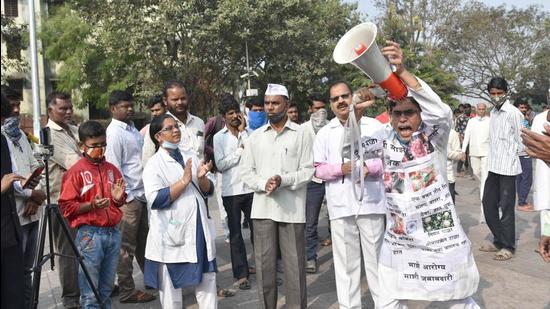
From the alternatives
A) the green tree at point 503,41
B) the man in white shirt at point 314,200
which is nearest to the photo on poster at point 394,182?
the man in white shirt at point 314,200

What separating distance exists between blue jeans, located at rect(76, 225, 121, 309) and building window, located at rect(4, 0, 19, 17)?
118 feet

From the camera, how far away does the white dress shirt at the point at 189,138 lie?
198 inches

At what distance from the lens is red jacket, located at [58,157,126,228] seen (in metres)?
4.02

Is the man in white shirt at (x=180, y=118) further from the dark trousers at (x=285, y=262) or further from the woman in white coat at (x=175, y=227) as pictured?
the dark trousers at (x=285, y=262)

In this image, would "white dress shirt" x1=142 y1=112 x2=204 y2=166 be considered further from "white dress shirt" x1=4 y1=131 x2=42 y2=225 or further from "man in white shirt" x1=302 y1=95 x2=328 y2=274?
"man in white shirt" x1=302 y1=95 x2=328 y2=274

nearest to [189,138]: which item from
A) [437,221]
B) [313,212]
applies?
[313,212]

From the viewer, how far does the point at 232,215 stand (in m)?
5.55

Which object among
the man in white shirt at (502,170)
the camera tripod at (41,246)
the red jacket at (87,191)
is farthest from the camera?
the man in white shirt at (502,170)

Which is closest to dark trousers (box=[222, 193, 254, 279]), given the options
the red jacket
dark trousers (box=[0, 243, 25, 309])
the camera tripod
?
the red jacket

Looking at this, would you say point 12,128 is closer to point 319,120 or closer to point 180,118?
point 180,118

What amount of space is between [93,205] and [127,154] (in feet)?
3.70

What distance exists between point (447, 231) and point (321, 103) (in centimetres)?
351

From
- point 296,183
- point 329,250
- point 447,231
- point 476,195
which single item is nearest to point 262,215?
point 296,183

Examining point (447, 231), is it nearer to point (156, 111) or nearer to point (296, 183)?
point (296, 183)
